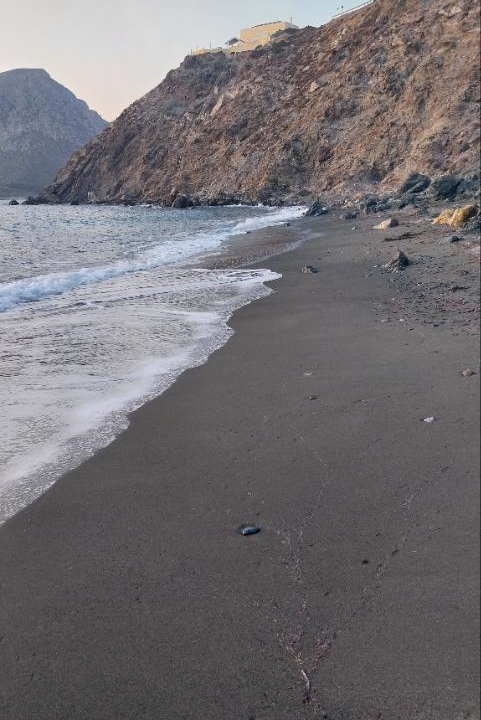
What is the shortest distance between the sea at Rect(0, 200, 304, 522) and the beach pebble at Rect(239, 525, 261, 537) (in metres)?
1.28

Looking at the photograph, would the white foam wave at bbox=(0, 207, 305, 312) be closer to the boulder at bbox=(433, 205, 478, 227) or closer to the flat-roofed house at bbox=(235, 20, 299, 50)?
the boulder at bbox=(433, 205, 478, 227)

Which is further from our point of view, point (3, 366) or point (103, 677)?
point (3, 366)

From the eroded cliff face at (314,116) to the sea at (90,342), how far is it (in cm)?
2106

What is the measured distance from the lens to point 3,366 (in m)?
5.89

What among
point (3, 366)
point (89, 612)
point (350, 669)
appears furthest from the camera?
point (3, 366)

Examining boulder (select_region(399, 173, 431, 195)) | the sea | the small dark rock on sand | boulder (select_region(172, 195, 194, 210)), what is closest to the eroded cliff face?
boulder (select_region(172, 195, 194, 210))

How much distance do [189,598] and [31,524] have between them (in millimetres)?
1121

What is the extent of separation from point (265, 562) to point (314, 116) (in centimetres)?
4829

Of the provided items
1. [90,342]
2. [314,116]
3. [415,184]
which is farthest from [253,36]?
[90,342]

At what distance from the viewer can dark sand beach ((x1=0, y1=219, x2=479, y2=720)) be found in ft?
6.20

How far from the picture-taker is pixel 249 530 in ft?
9.05

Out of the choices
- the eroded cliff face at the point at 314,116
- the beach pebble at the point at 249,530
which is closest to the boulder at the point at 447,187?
the eroded cliff face at the point at 314,116

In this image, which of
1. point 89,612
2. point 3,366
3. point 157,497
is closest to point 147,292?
point 3,366

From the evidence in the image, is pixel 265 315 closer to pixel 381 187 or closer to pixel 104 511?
pixel 104 511
